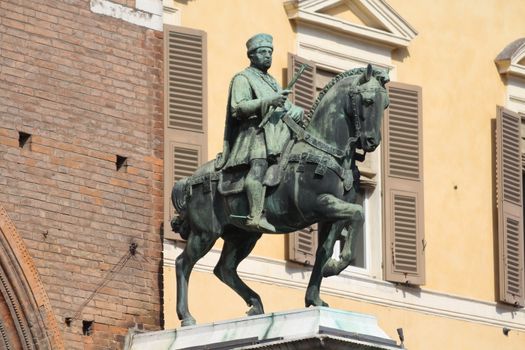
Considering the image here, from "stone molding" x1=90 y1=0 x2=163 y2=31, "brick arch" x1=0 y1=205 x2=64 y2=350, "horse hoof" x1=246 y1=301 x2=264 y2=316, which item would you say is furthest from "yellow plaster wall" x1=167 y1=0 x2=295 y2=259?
"horse hoof" x1=246 y1=301 x2=264 y2=316

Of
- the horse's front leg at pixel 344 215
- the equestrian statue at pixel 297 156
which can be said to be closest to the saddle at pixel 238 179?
the equestrian statue at pixel 297 156

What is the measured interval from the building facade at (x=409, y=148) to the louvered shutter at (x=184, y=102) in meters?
0.01

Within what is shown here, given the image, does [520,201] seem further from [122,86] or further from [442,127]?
[122,86]

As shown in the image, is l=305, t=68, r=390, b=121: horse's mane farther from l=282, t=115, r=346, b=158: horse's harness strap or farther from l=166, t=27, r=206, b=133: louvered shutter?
l=166, t=27, r=206, b=133: louvered shutter

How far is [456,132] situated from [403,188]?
105cm

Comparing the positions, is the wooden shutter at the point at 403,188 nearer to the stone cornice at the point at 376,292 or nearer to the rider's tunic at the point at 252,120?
the stone cornice at the point at 376,292

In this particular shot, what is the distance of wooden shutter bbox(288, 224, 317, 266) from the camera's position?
24.5m

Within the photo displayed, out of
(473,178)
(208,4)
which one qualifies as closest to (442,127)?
(473,178)

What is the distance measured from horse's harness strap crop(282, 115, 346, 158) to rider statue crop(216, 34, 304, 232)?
49 millimetres

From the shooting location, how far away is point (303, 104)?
25.0 metres

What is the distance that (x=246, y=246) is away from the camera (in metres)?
21.2

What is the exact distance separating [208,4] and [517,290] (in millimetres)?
4326

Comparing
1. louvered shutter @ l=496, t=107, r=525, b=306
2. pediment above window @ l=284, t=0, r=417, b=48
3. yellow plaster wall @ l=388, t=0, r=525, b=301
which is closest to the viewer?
pediment above window @ l=284, t=0, r=417, b=48

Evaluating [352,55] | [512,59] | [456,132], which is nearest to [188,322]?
[352,55]
